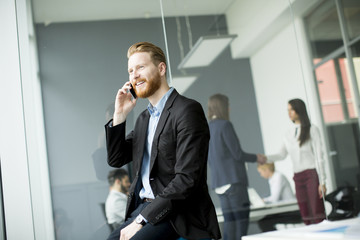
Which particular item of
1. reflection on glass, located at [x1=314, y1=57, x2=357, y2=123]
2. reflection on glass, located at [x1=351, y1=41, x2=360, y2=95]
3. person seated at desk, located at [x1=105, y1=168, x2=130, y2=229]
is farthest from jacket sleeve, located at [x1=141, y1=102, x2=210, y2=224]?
reflection on glass, located at [x1=351, y1=41, x2=360, y2=95]

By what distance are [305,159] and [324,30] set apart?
2043 mm

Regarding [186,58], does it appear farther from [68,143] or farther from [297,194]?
[297,194]

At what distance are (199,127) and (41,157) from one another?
2583mm

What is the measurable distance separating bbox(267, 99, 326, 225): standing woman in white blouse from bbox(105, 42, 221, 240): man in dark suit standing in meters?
2.52

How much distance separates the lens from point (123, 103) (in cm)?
193

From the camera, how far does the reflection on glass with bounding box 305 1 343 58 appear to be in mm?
5113

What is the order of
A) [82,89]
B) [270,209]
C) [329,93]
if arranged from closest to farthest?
[82,89]
[270,209]
[329,93]

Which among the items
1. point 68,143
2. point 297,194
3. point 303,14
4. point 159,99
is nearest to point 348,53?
point 303,14

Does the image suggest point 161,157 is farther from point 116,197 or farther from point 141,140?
point 116,197

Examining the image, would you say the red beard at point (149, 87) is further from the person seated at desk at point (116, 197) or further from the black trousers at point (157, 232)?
the person seated at desk at point (116, 197)

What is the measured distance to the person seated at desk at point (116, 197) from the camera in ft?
12.3

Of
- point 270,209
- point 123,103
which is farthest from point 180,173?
point 270,209

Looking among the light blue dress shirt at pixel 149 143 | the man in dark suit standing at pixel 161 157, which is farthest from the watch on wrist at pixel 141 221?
the light blue dress shirt at pixel 149 143

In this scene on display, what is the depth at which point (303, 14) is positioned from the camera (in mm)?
4891
